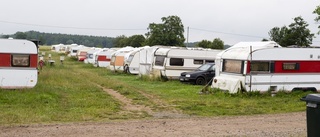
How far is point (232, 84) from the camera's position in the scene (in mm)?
17500

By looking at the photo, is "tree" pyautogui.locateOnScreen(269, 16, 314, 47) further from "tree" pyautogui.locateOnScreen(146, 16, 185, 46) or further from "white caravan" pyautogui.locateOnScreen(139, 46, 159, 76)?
"white caravan" pyautogui.locateOnScreen(139, 46, 159, 76)

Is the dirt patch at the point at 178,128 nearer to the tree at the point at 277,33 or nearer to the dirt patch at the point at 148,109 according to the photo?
the dirt patch at the point at 148,109

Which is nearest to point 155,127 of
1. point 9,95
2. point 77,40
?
point 9,95

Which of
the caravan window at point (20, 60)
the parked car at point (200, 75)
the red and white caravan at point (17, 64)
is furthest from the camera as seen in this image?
the parked car at point (200, 75)

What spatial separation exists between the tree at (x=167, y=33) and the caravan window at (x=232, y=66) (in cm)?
4257

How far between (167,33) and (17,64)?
45.8m

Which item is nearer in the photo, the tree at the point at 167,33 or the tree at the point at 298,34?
the tree at the point at 298,34

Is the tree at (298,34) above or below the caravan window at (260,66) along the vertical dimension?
above

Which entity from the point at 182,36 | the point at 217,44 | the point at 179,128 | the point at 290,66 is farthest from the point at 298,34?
the point at 179,128

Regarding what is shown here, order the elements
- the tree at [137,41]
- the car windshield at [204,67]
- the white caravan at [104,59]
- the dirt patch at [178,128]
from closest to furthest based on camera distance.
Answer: the dirt patch at [178,128] < the car windshield at [204,67] < the white caravan at [104,59] < the tree at [137,41]

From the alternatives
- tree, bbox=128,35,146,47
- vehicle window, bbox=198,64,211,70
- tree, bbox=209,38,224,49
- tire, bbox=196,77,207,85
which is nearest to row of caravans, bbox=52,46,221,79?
vehicle window, bbox=198,64,211,70

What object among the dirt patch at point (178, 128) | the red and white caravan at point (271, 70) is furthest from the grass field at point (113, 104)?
the dirt patch at point (178, 128)

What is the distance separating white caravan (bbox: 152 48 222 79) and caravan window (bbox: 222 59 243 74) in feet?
20.2

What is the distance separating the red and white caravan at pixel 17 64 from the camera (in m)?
17.1
